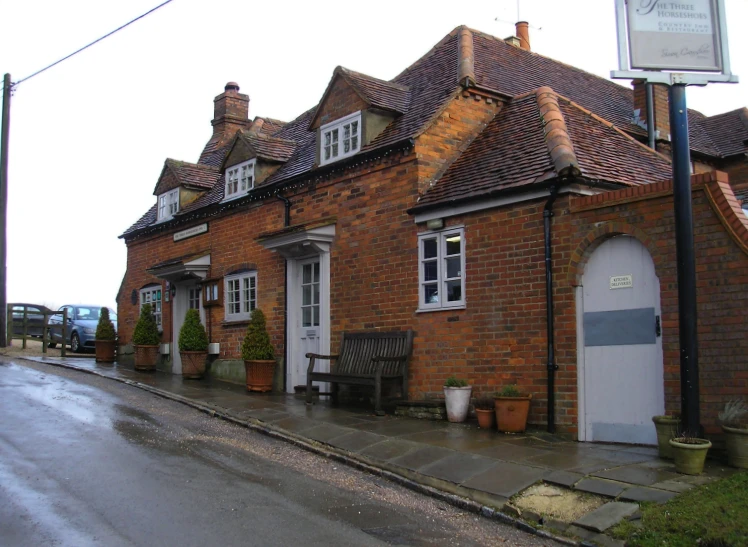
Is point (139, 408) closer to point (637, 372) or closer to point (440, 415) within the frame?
point (440, 415)

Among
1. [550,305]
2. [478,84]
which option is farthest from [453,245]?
[478,84]

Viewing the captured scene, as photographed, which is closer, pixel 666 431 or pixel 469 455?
pixel 666 431

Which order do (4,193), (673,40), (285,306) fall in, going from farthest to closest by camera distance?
(4,193)
(285,306)
(673,40)

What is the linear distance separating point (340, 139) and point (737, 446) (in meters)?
9.61

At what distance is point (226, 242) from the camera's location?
59.6ft

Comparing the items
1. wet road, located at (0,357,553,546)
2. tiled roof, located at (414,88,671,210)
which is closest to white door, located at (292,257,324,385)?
tiled roof, located at (414,88,671,210)

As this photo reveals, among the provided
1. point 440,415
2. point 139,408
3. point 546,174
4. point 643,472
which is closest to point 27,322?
point 139,408

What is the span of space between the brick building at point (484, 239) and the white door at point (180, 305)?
0.06 metres

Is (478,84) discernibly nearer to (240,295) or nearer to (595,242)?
(595,242)

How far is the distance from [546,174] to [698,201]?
2.33 m

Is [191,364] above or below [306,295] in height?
below

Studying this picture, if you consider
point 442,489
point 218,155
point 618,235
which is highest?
point 218,155

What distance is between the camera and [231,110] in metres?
23.9

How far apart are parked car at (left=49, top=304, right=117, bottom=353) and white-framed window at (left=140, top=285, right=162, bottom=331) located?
3.06 meters
